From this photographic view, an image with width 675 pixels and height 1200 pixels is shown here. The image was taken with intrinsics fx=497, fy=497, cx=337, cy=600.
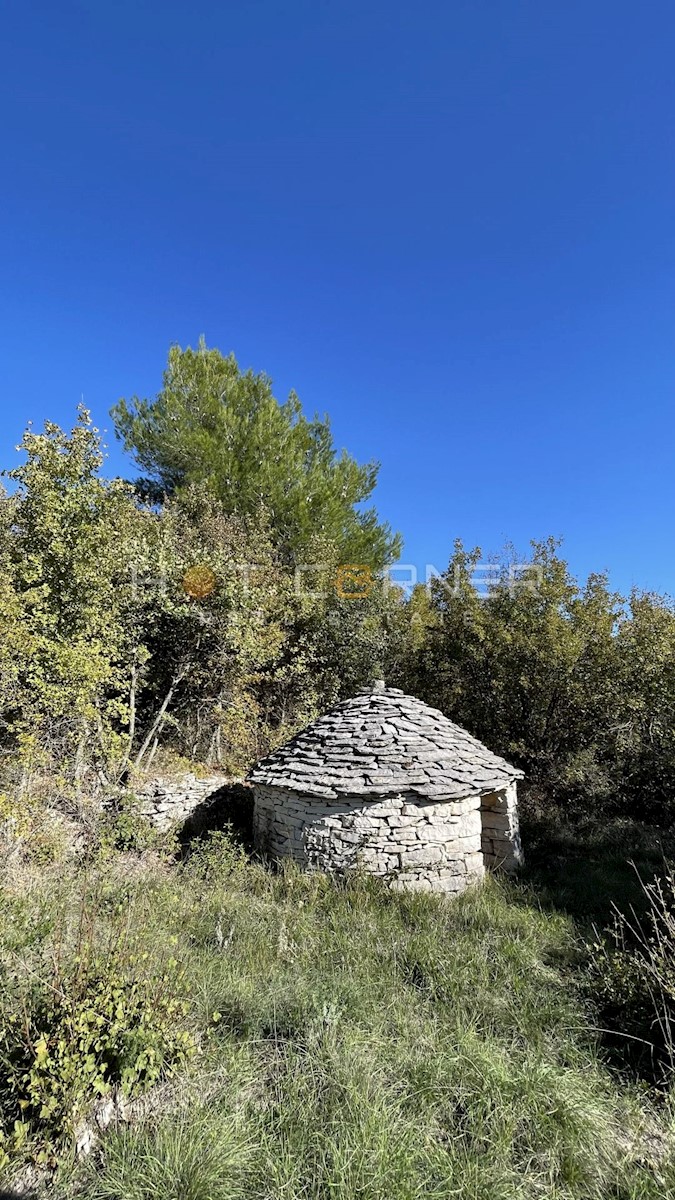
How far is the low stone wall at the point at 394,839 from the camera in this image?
6066mm

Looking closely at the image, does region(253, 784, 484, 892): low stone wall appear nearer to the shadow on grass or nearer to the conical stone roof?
the conical stone roof

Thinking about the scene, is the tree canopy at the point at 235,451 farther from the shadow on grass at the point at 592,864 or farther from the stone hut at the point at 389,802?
the shadow on grass at the point at 592,864

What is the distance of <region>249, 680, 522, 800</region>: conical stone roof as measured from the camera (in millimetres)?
6141

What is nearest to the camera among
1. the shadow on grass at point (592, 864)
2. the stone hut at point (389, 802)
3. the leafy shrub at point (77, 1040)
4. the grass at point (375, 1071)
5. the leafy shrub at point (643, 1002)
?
the grass at point (375, 1071)

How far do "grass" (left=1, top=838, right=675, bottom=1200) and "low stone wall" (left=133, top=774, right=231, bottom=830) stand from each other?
2674mm

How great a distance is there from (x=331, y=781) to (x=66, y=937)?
124 inches

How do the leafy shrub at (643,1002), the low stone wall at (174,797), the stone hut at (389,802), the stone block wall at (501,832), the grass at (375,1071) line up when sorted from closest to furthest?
the grass at (375,1071), the leafy shrub at (643,1002), the stone hut at (389,802), the stone block wall at (501,832), the low stone wall at (174,797)

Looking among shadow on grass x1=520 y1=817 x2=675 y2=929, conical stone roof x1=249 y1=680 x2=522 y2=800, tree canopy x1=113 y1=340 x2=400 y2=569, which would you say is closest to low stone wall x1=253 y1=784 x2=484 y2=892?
conical stone roof x1=249 y1=680 x2=522 y2=800

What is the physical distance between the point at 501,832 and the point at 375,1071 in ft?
16.1

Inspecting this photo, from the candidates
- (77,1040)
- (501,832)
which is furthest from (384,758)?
(77,1040)

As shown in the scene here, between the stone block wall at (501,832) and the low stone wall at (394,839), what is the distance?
92cm

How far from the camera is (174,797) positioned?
26.5 ft

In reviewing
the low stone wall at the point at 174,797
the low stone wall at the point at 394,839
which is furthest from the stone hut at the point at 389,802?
the low stone wall at the point at 174,797

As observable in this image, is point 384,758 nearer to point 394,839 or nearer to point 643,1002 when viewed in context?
point 394,839
